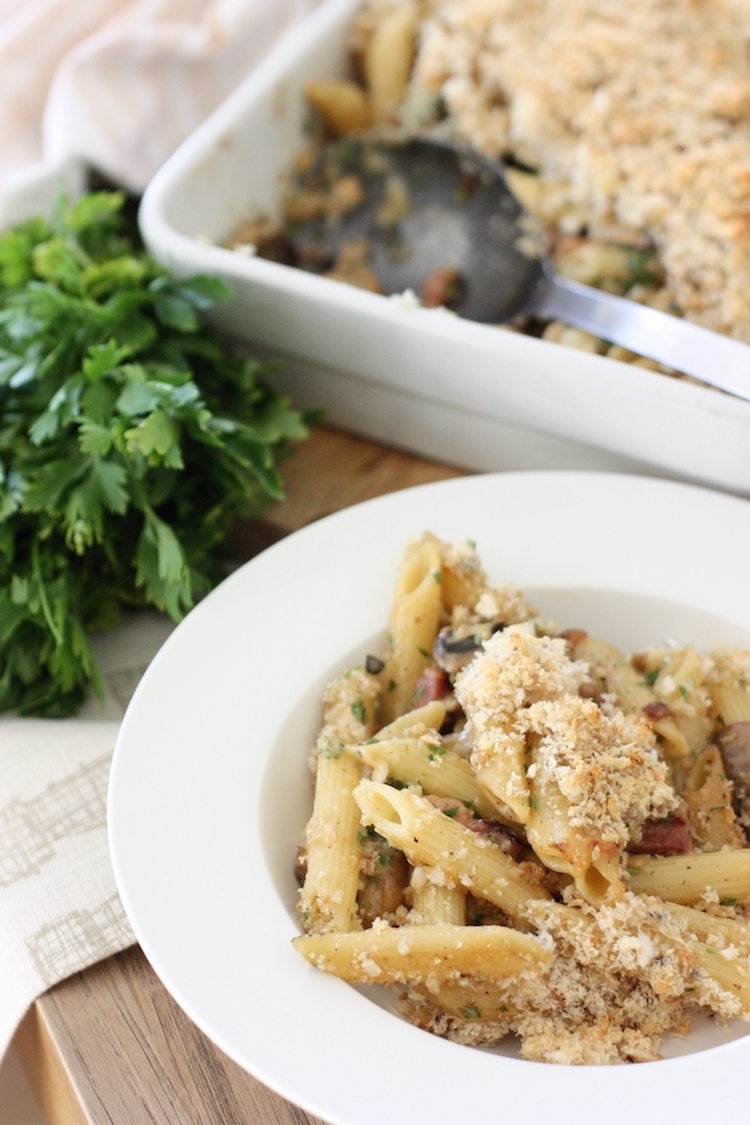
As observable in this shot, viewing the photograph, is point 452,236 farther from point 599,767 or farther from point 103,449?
point 599,767

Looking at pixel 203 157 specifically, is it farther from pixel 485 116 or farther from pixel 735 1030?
pixel 735 1030

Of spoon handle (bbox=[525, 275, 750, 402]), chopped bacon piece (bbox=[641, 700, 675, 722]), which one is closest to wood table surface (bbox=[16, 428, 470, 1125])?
chopped bacon piece (bbox=[641, 700, 675, 722])

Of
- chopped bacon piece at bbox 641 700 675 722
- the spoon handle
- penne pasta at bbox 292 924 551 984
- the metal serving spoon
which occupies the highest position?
the metal serving spoon

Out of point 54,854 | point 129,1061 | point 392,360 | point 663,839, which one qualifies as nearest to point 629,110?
point 392,360

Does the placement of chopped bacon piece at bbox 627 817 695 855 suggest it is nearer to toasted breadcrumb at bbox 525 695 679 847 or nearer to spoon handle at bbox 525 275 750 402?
toasted breadcrumb at bbox 525 695 679 847

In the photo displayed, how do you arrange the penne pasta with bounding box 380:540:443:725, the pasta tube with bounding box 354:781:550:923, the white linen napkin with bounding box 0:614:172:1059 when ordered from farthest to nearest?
the penne pasta with bounding box 380:540:443:725, the white linen napkin with bounding box 0:614:172:1059, the pasta tube with bounding box 354:781:550:923

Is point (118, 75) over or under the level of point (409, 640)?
over

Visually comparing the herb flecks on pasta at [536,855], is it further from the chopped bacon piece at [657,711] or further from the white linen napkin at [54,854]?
the white linen napkin at [54,854]
